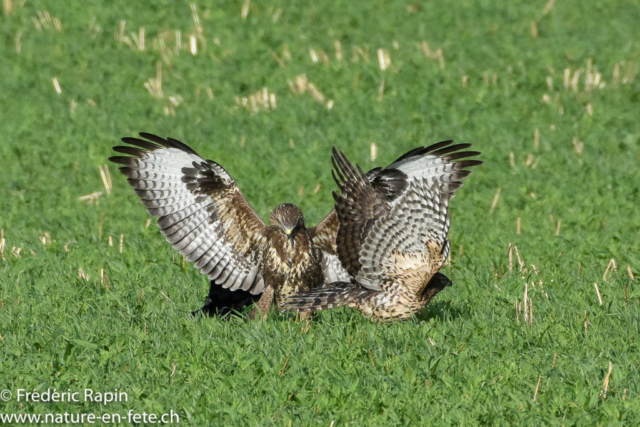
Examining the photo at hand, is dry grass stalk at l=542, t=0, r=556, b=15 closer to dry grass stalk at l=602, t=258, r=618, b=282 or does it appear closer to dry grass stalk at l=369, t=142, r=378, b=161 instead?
dry grass stalk at l=369, t=142, r=378, b=161

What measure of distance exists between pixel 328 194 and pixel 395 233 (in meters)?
4.02

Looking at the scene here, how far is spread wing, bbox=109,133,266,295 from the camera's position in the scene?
7.14m

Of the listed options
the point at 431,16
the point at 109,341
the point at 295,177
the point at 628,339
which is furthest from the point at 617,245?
the point at 431,16

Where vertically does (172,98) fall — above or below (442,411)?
above

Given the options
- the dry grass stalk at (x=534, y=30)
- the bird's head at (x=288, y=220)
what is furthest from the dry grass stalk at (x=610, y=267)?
the dry grass stalk at (x=534, y=30)

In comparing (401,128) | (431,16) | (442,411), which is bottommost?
(442,411)

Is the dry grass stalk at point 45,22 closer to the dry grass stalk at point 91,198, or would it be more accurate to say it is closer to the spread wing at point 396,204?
the dry grass stalk at point 91,198

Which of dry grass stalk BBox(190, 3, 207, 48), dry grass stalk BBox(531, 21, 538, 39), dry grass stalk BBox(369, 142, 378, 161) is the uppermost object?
dry grass stalk BBox(190, 3, 207, 48)

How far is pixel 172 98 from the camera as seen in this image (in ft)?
44.1

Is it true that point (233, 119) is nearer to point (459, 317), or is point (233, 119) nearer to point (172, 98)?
point (172, 98)

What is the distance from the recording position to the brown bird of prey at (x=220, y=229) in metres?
7.12

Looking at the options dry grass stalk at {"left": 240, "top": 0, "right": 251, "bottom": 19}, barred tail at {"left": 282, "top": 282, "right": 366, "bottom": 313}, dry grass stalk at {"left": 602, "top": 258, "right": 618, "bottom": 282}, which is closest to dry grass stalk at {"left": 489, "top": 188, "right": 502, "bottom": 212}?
dry grass stalk at {"left": 602, "top": 258, "right": 618, "bottom": 282}

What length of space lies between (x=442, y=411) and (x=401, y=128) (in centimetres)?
727

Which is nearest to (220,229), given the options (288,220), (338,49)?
(288,220)
